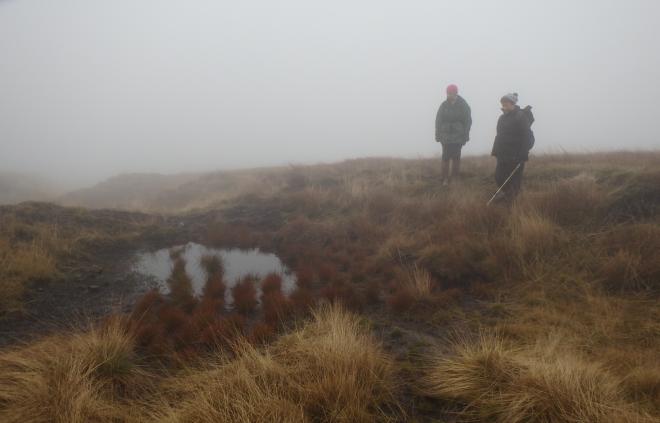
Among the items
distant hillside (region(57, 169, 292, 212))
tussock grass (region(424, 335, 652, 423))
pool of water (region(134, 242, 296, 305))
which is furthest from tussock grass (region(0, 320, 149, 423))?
distant hillside (region(57, 169, 292, 212))

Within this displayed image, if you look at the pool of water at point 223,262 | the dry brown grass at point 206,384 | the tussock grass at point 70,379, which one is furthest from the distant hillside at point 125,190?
the dry brown grass at point 206,384

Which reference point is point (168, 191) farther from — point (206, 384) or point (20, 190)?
point (206, 384)

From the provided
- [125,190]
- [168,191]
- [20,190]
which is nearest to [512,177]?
[168,191]

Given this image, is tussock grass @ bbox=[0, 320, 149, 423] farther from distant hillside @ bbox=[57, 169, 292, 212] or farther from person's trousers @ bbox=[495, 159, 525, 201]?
distant hillside @ bbox=[57, 169, 292, 212]

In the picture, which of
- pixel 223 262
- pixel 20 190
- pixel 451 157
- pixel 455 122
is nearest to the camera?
pixel 223 262

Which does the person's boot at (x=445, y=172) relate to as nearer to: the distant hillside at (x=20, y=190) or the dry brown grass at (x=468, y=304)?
the dry brown grass at (x=468, y=304)

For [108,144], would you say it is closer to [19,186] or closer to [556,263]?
[19,186]

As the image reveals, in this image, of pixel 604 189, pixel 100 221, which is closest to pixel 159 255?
pixel 100 221

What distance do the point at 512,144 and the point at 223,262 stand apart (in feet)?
21.6

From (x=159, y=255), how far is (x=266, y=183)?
652 cm

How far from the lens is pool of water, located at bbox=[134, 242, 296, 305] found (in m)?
6.09

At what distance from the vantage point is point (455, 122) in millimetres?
9031

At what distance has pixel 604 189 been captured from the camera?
22.2ft

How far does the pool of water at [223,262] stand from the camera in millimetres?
6090
